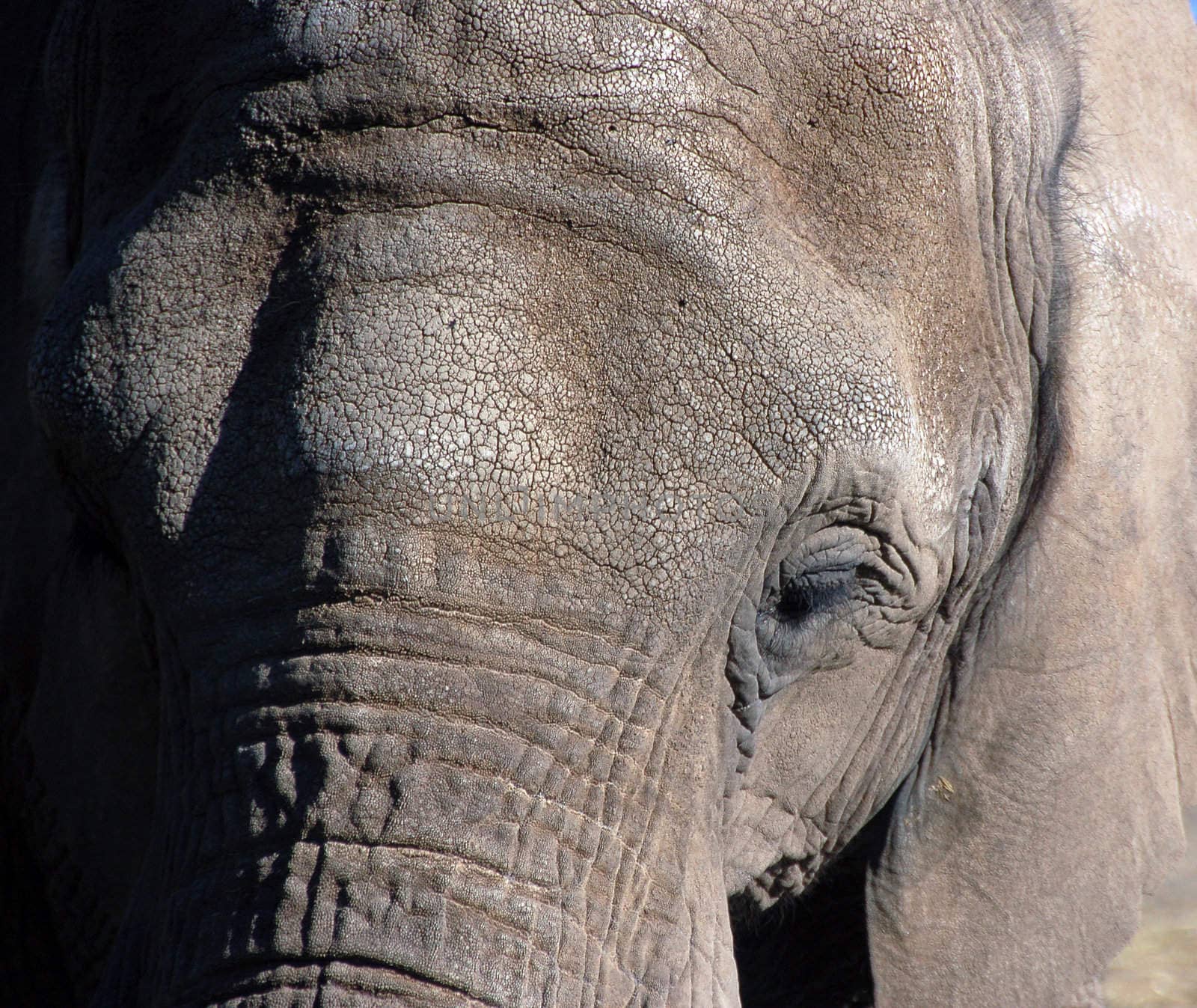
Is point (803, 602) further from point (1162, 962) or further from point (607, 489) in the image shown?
point (1162, 962)

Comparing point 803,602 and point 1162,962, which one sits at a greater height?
point 1162,962

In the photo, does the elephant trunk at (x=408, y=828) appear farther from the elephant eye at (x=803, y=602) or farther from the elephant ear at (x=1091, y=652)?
the elephant ear at (x=1091, y=652)

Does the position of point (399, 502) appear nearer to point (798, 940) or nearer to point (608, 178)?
point (608, 178)

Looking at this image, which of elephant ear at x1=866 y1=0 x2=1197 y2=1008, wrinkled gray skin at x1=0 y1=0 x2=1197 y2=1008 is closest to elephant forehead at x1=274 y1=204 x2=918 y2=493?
wrinkled gray skin at x1=0 y1=0 x2=1197 y2=1008

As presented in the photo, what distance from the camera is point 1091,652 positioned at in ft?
5.59

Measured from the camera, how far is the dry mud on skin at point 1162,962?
4066mm

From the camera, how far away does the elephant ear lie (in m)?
1.63

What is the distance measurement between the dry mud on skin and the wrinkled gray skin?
2.23 metres

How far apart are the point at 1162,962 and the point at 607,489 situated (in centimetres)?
378

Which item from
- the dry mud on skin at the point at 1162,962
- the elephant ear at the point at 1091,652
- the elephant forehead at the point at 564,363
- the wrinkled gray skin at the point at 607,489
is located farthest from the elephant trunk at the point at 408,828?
the dry mud on skin at the point at 1162,962

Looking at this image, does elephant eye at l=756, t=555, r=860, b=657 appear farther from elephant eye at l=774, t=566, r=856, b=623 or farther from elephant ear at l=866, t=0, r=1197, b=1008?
elephant ear at l=866, t=0, r=1197, b=1008

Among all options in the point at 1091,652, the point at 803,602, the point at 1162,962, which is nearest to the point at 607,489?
the point at 803,602

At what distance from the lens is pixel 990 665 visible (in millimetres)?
1732

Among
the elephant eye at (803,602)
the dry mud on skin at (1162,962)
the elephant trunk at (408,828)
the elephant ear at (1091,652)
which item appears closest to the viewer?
the elephant trunk at (408,828)
